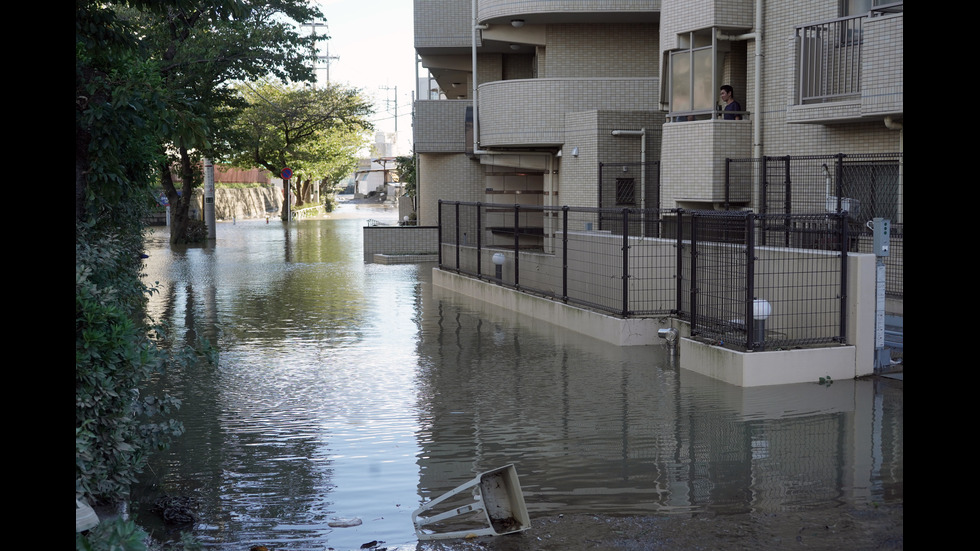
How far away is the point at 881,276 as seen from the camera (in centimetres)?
1085

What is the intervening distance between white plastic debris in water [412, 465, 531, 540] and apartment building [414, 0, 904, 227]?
9.45m

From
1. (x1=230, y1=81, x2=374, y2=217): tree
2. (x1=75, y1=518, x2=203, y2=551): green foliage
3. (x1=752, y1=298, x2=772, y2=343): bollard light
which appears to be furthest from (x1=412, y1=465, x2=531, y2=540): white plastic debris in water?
(x1=230, y1=81, x2=374, y2=217): tree

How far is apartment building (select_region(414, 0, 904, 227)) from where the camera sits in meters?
15.0

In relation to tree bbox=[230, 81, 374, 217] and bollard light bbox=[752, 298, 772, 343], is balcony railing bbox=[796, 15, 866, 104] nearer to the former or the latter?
bollard light bbox=[752, 298, 772, 343]

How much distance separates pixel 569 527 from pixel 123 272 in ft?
19.8

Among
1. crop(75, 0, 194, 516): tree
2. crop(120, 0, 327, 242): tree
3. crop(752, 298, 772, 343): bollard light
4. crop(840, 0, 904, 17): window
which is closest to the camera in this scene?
crop(75, 0, 194, 516): tree

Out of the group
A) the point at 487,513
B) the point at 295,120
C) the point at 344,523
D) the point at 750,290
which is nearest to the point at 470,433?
the point at 344,523

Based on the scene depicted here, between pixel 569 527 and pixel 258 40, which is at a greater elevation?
pixel 258 40

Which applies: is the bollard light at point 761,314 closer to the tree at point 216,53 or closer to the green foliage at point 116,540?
the green foliage at point 116,540
